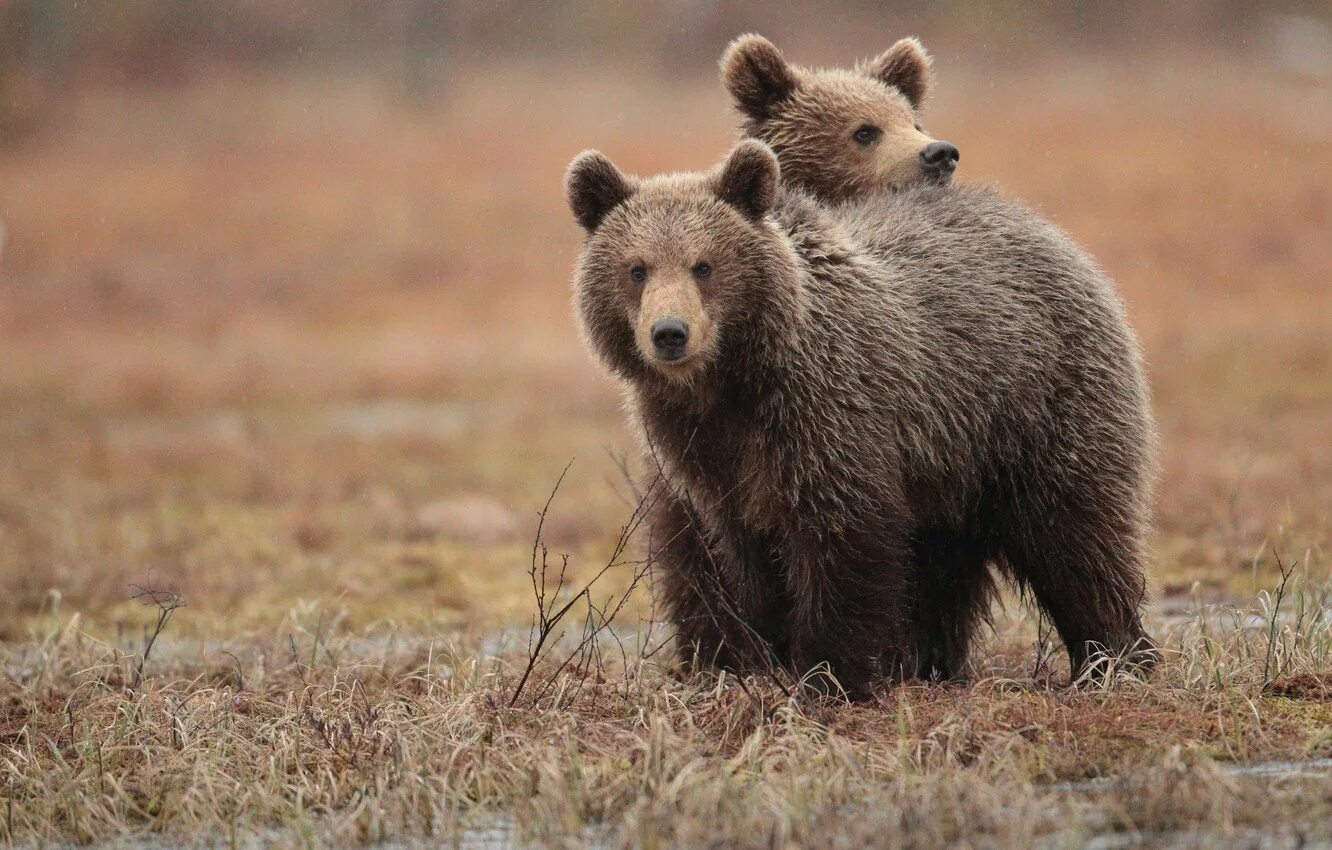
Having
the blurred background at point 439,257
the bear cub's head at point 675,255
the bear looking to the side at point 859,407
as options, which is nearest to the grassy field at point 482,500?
the blurred background at point 439,257

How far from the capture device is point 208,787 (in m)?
5.18

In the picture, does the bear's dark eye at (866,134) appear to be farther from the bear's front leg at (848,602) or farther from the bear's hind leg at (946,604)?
the bear's front leg at (848,602)

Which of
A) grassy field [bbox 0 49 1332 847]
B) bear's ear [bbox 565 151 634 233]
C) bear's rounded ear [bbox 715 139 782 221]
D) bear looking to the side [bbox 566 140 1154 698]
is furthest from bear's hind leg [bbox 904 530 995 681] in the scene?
bear's ear [bbox 565 151 634 233]

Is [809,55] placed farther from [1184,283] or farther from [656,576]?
[656,576]

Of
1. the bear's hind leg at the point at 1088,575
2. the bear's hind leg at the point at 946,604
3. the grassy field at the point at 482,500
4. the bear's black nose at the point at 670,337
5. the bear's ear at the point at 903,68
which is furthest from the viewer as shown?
the bear's ear at the point at 903,68

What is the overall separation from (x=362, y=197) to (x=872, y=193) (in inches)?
945

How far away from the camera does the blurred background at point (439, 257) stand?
1134 cm

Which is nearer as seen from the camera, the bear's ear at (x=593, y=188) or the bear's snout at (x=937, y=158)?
the bear's ear at (x=593, y=188)

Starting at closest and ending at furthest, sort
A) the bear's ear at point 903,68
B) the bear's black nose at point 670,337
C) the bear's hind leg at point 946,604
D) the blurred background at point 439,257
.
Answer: the bear's black nose at point 670,337 → the bear's hind leg at point 946,604 → the bear's ear at point 903,68 → the blurred background at point 439,257

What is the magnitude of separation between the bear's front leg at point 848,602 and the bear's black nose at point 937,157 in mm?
1857

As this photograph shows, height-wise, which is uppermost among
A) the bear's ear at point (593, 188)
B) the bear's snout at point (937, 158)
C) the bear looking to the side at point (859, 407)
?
the bear's snout at point (937, 158)

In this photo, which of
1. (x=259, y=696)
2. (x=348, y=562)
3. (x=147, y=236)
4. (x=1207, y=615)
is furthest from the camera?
(x=147, y=236)

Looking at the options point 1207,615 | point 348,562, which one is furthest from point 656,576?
point 348,562

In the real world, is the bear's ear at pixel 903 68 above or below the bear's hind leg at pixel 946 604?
above
